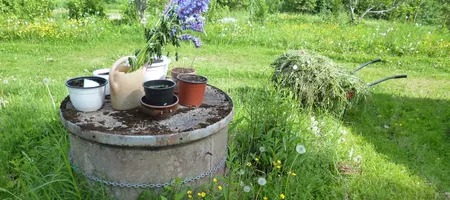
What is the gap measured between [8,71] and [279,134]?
455 cm

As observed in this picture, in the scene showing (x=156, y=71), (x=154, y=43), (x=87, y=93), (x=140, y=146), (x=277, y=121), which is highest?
(x=154, y=43)

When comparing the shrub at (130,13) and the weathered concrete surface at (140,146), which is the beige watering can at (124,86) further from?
the shrub at (130,13)

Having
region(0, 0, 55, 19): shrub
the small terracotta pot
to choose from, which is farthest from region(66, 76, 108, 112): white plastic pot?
region(0, 0, 55, 19): shrub

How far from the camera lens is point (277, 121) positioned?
120 inches

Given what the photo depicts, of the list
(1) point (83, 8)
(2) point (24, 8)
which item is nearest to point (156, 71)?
(2) point (24, 8)

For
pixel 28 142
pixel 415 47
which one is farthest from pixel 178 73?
pixel 415 47

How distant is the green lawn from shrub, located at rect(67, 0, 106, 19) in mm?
1787

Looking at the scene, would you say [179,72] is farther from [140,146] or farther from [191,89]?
[140,146]

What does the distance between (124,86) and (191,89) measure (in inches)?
17.5

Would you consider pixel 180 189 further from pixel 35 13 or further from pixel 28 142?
pixel 35 13

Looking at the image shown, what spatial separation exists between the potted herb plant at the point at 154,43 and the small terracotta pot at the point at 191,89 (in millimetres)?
262

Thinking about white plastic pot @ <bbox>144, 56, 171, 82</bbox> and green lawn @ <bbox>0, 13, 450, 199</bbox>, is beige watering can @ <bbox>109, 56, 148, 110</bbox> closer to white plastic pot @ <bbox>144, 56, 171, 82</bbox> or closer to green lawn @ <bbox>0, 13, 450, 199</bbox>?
white plastic pot @ <bbox>144, 56, 171, 82</bbox>

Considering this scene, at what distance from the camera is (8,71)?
550cm

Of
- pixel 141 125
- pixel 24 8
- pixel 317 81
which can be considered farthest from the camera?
pixel 24 8
